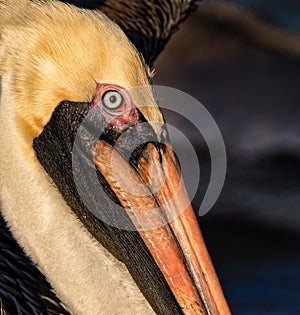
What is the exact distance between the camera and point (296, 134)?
8.61 meters

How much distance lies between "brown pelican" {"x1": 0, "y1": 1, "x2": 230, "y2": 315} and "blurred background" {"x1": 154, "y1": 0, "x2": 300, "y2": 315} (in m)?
Result: 3.58

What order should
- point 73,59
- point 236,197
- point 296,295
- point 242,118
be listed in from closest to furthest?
point 73,59
point 296,295
point 236,197
point 242,118

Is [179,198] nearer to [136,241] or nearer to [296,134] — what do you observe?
[136,241]

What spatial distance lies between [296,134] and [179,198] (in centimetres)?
510

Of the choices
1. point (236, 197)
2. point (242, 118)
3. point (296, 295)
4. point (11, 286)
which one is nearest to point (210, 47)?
point (242, 118)

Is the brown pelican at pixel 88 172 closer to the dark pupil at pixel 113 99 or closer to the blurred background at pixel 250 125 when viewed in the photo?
the dark pupil at pixel 113 99

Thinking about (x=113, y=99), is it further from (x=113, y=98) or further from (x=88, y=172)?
(x=88, y=172)

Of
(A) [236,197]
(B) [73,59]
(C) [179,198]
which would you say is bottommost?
(A) [236,197]

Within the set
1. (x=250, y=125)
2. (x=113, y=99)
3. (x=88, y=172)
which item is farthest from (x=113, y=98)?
(x=250, y=125)

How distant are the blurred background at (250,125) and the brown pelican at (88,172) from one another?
3.58 meters

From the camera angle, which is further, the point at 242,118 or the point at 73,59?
the point at 242,118

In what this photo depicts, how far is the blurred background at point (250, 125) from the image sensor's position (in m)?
7.65

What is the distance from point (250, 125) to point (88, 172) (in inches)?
203

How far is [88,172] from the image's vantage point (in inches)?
146
